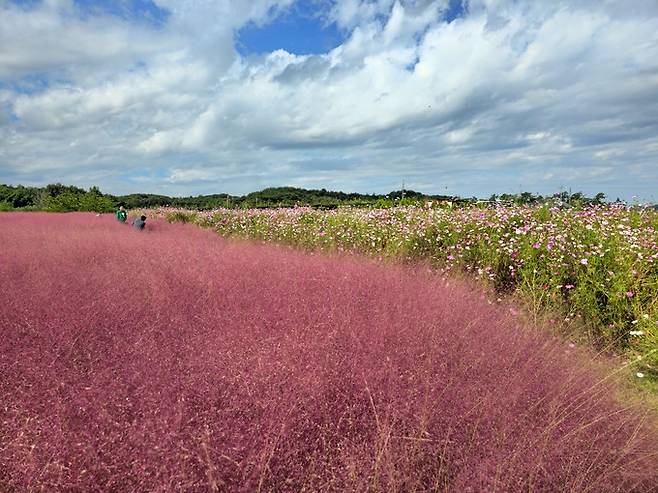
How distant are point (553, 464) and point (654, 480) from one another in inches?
24.8

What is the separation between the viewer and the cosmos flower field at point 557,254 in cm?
468

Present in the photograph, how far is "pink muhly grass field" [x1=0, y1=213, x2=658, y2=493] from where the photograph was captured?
189 centimetres

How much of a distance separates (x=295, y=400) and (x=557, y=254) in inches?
173

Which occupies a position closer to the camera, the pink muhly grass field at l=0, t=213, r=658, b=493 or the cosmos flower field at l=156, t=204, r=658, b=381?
the pink muhly grass field at l=0, t=213, r=658, b=493

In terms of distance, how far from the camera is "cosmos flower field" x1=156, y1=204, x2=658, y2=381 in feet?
15.4

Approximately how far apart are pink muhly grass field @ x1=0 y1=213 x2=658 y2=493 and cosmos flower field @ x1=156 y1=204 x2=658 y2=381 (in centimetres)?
165

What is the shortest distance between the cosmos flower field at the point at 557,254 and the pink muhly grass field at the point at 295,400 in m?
1.65

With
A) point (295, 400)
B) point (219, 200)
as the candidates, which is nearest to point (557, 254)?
point (295, 400)

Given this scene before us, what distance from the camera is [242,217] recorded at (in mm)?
12695

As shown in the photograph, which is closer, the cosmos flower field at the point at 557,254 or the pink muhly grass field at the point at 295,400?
the pink muhly grass field at the point at 295,400

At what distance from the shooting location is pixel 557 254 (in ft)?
17.5

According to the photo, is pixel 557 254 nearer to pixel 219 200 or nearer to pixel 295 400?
pixel 295 400

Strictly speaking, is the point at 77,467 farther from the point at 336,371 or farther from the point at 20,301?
the point at 20,301

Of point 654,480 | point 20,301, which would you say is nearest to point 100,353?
point 20,301
